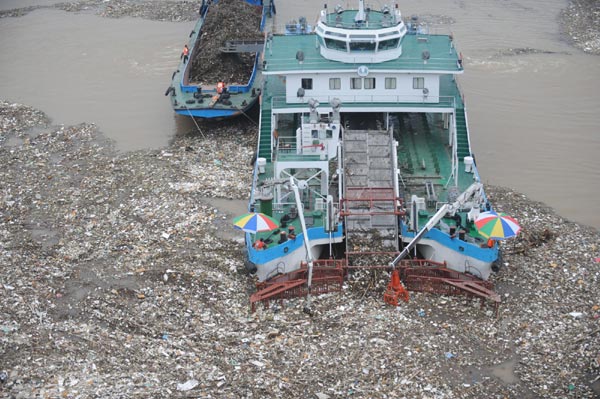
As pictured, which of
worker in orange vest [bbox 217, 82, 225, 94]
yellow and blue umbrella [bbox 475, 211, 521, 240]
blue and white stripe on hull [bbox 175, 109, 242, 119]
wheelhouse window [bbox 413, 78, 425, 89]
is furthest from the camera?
worker in orange vest [bbox 217, 82, 225, 94]

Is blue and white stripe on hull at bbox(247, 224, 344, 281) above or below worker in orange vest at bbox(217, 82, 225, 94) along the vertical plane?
below

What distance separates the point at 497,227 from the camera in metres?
18.4

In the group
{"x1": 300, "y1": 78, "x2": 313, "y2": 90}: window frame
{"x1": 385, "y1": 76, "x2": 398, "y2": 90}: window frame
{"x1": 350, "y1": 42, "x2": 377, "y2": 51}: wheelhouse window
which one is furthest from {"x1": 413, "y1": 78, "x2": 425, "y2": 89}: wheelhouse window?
{"x1": 300, "y1": 78, "x2": 313, "y2": 90}: window frame

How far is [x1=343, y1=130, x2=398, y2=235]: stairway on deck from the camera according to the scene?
2064cm

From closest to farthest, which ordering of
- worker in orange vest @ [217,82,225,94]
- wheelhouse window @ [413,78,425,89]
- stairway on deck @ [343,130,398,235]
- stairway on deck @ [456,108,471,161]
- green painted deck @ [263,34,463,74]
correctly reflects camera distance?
stairway on deck @ [343,130,398,235] → stairway on deck @ [456,108,471,161] → green painted deck @ [263,34,463,74] → wheelhouse window @ [413,78,425,89] → worker in orange vest @ [217,82,225,94]

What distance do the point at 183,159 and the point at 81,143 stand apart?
15.5ft

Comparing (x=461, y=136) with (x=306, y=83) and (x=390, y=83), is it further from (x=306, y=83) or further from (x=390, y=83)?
(x=306, y=83)

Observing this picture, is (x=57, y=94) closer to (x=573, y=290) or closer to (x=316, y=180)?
(x=316, y=180)

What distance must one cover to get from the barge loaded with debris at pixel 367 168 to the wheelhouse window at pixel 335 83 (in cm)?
3

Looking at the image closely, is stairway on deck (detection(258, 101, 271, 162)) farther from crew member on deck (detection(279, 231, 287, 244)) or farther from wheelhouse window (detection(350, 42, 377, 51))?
crew member on deck (detection(279, 231, 287, 244))

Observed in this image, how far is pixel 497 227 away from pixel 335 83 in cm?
826

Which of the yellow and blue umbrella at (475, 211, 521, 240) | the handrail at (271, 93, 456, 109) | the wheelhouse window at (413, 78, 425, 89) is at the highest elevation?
the wheelhouse window at (413, 78, 425, 89)

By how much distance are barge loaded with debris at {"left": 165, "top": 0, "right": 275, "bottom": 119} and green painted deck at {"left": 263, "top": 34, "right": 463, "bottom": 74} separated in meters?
3.49

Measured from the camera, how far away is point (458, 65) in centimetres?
2422
